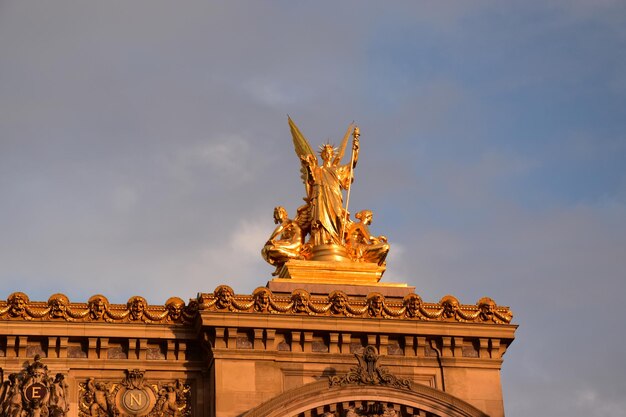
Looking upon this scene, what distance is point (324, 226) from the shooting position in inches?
1355

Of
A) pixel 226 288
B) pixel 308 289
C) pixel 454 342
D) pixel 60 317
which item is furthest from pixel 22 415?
pixel 454 342

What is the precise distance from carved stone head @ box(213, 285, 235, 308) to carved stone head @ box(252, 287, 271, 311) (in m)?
0.49

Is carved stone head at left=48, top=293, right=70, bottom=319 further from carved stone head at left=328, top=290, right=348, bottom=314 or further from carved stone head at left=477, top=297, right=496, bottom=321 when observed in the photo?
carved stone head at left=477, top=297, right=496, bottom=321

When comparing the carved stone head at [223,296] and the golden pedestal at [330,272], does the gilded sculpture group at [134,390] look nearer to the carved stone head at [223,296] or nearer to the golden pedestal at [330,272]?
the carved stone head at [223,296]

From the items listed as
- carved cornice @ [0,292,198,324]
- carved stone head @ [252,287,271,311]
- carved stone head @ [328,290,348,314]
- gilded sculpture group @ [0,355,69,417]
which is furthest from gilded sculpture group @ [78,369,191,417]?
carved stone head @ [328,290,348,314]

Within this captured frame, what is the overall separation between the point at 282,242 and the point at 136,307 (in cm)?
444

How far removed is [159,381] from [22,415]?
9.51 ft

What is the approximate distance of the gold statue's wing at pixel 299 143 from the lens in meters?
35.7

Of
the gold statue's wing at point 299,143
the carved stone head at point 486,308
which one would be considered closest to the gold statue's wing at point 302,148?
the gold statue's wing at point 299,143

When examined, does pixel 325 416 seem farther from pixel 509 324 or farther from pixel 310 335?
pixel 509 324

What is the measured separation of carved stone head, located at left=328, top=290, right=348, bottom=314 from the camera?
31812mm

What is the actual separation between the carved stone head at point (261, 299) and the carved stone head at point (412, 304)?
2.90 meters

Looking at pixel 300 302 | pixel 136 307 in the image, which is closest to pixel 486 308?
pixel 300 302

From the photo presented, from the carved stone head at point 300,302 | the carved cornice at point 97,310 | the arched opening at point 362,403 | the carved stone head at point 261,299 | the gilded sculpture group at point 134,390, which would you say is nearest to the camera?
the gilded sculpture group at point 134,390
